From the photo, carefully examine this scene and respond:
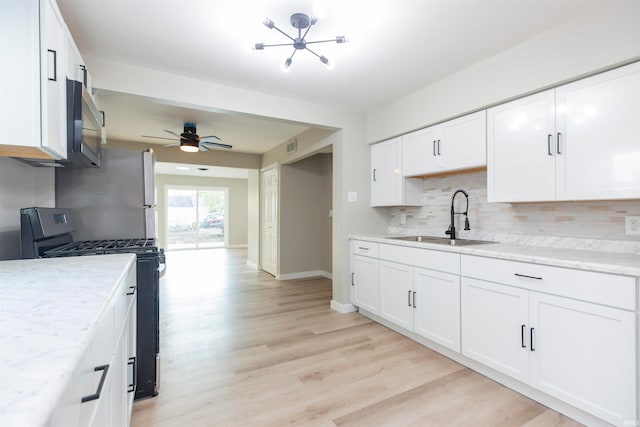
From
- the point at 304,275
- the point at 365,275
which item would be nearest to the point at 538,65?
Result: the point at 365,275

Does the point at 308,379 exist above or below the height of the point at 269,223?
below

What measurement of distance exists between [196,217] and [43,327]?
979cm

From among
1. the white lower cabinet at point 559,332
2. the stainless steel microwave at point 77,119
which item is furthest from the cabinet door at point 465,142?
the stainless steel microwave at point 77,119

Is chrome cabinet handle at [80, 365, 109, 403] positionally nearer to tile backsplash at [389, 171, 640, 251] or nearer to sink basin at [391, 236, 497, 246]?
sink basin at [391, 236, 497, 246]

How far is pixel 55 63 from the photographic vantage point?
1.41m

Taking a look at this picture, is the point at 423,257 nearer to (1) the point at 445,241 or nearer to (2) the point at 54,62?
(1) the point at 445,241

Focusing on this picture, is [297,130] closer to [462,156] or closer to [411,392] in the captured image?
[462,156]

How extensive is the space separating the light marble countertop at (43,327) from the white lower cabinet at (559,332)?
7.06 feet

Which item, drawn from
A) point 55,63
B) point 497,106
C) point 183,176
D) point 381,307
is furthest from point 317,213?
point 183,176

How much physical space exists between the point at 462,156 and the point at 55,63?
276 cm

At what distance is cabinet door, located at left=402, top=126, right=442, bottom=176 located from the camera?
9.39ft

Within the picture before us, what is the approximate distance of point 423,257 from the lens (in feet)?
8.55

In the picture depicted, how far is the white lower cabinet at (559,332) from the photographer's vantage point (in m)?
1.50

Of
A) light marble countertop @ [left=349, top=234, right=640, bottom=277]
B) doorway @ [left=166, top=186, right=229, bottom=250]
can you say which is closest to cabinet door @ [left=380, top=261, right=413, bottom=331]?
light marble countertop @ [left=349, top=234, right=640, bottom=277]
